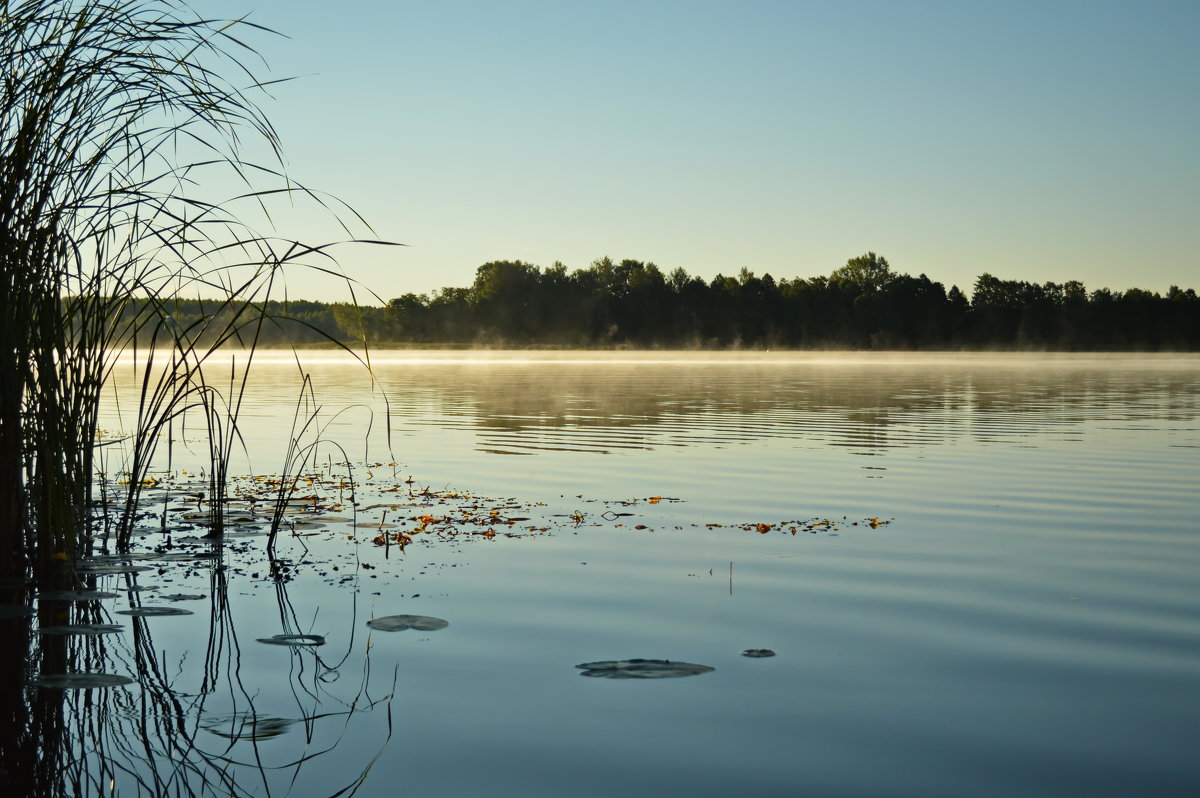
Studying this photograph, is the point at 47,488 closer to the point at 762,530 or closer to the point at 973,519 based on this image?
the point at 762,530

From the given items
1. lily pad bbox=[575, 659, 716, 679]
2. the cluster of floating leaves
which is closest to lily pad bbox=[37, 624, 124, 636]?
the cluster of floating leaves

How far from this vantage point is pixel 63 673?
4.73 meters

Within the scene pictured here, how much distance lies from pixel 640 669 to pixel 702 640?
2.10 feet

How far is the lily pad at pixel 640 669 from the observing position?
4.73 metres

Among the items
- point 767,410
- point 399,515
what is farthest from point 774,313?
point 399,515

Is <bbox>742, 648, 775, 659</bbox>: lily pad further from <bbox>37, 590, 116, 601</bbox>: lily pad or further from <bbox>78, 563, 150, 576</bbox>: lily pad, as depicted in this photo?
<bbox>78, 563, 150, 576</bbox>: lily pad

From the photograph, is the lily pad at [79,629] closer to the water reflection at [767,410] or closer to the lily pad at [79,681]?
the lily pad at [79,681]

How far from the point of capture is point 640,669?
4.82 metres

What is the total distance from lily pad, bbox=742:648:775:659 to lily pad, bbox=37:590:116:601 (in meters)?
3.29

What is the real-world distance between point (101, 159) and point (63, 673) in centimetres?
258

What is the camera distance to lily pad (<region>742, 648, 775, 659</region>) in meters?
5.10

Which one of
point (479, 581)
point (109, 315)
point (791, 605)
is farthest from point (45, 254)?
point (791, 605)

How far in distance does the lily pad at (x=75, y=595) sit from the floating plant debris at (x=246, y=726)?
6.99 ft

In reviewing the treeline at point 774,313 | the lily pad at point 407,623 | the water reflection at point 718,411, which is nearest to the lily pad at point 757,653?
the lily pad at point 407,623
